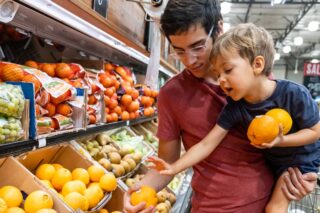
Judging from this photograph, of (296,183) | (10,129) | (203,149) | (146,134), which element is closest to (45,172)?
(10,129)

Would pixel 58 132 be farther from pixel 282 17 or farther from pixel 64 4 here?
pixel 282 17

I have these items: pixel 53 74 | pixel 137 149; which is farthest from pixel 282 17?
pixel 53 74

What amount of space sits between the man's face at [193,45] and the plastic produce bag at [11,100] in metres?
0.68

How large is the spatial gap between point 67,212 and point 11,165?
12.8 inches

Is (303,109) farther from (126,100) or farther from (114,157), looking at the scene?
(126,100)

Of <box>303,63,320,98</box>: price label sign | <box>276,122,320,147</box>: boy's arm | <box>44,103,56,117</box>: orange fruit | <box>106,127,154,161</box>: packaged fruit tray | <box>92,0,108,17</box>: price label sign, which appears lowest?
<box>303,63,320,98</box>: price label sign

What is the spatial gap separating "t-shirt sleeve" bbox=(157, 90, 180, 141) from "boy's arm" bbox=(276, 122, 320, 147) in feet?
1.53

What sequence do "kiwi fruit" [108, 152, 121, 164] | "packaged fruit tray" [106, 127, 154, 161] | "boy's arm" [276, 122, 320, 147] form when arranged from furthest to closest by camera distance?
1. "packaged fruit tray" [106, 127, 154, 161]
2. "kiwi fruit" [108, 152, 121, 164]
3. "boy's arm" [276, 122, 320, 147]

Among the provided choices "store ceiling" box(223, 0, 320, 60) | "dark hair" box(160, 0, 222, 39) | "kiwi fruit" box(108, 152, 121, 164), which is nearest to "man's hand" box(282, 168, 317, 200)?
"dark hair" box(160, 0, 222, 39)

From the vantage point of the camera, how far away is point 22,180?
63.6 inches

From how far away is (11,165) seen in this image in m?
1.56

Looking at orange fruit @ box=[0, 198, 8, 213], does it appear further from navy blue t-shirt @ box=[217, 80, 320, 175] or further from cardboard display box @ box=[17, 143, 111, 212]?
navy blue t-shirt @ box=[217, 80, 320, 175]

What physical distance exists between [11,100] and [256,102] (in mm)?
995

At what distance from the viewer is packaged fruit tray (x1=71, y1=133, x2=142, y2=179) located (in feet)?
8.10
